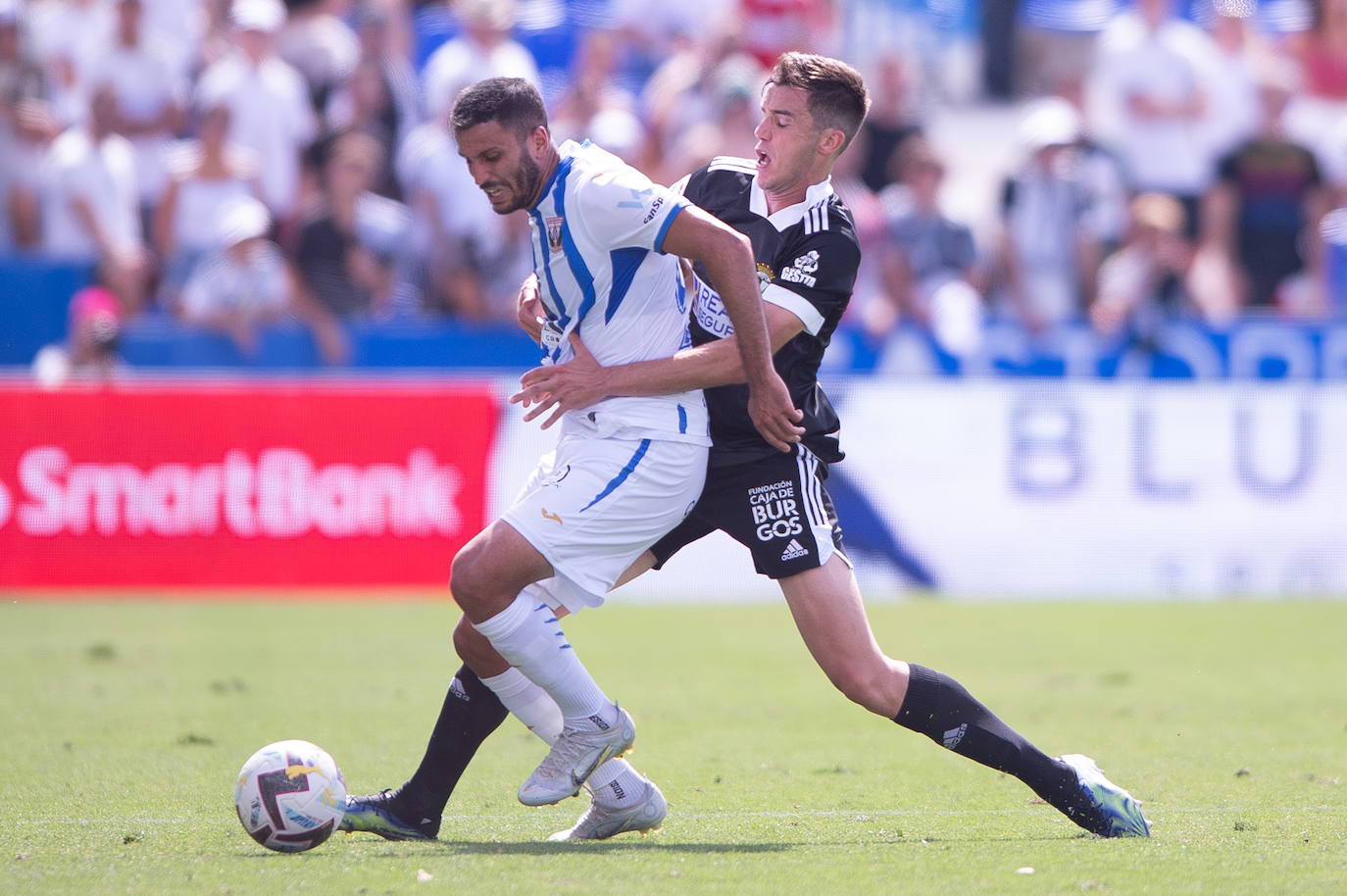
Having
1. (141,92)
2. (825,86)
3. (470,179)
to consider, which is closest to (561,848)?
(825,86)

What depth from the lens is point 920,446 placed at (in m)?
12.4

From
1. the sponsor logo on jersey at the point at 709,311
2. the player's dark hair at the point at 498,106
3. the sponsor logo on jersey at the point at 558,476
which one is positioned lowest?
the sponsor logo on jersey at the point at 558,476

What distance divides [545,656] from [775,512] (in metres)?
0.87

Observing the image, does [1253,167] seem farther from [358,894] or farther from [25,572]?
[358,894]

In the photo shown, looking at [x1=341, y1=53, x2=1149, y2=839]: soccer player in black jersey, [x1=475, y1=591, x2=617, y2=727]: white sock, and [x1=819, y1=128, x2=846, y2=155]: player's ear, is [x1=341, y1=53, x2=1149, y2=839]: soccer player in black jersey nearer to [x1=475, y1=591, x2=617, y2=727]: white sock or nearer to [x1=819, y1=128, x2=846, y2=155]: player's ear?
[x1=819, y1=128, x2=846, y2=155]: player's ear

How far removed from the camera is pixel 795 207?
5.41 metres

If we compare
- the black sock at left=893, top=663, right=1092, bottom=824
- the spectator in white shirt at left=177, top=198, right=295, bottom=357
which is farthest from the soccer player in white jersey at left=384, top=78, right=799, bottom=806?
the spectator in white shirt at left=177, top=198, right=295, bottom=357

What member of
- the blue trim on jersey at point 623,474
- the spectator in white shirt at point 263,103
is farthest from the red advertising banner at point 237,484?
the blue trim on jersey at point 623,474

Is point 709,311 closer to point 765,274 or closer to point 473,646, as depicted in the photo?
point 765,274

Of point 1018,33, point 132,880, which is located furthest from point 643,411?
point 1018,33

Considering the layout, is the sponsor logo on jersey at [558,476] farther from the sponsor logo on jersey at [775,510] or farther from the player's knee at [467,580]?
the sponsor logo on jersey at [775,510]

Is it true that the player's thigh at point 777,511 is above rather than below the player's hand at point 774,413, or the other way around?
below

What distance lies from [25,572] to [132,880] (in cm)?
767

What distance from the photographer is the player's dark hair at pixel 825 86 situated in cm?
537
